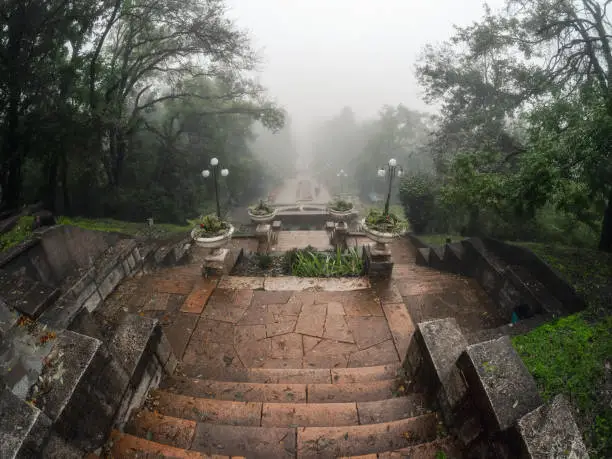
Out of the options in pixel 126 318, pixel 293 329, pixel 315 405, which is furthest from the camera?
pixel 293 329

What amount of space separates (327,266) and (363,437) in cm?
428

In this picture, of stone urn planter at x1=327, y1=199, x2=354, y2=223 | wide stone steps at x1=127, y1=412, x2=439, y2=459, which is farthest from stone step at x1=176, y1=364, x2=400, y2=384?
stone urn planter at x1=327, y1=199, x2=354, y2=223

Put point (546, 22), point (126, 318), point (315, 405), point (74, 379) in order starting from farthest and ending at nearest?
point (546, 22), point (126, 318), point (315, 405), point (74, 379)

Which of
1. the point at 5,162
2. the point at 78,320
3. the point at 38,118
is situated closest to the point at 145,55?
the point at 38,118

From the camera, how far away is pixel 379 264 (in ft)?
19.1

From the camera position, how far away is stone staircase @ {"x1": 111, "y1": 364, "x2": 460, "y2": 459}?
7.88 feet

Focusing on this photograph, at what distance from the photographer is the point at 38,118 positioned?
32.5 ft

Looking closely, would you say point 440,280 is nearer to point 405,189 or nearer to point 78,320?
point 78,320

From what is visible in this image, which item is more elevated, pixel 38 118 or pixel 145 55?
pixel 145 55

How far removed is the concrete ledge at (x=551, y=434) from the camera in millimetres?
1775

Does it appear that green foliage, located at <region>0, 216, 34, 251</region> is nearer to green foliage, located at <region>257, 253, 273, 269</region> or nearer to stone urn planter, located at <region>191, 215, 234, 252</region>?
stone urn planter, located at <region>191, 215, 234, 252</region>

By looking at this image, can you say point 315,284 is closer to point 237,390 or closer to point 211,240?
point 211,240

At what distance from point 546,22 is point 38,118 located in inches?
624

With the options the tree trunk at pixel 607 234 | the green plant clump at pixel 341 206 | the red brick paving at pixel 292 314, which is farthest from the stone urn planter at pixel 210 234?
the tree trunk at pixel 607 234
